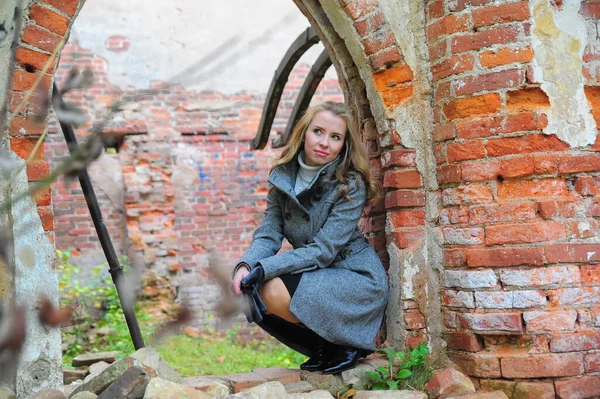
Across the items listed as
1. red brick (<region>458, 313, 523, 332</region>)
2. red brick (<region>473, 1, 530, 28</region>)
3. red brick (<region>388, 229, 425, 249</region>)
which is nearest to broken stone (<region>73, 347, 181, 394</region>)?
red brick (<region>388, 229, 425, 249</region>)

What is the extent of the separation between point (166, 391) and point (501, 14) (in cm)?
213

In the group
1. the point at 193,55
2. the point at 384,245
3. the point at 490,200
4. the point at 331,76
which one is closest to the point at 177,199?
the point at 193,55

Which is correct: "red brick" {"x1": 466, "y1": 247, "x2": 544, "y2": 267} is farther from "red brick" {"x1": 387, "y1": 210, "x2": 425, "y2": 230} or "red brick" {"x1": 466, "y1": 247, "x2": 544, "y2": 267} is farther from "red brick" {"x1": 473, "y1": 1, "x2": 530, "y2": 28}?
"red brick" {"x1": 473, "y1": 1, "x2": 530, "y2": 28}

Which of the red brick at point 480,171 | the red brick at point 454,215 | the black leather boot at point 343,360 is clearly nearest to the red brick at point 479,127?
the red brick at point 480,171

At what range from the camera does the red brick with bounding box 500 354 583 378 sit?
2740 mm

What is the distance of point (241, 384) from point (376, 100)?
1506 mm

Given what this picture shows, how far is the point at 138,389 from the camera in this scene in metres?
2.35

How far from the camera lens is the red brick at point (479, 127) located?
284 cm

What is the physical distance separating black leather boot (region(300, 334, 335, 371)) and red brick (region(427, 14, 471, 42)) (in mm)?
1547

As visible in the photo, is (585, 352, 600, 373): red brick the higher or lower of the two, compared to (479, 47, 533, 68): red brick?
lower

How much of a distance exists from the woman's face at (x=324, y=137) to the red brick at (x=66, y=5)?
1164mm

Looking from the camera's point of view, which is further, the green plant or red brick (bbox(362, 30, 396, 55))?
red brick (bbox(362, 30, 396, 55))

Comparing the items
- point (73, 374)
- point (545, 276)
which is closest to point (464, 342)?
point (545, 276)

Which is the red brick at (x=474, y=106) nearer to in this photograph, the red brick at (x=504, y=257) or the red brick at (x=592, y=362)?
the red brick at (x=504, y=257)
